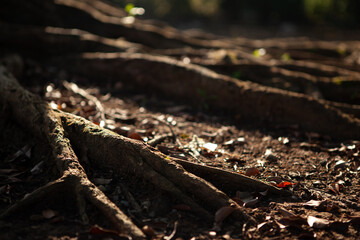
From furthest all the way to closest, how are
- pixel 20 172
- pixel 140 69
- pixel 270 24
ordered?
pixel 270 24, pixel 140 69, pixel 20 172

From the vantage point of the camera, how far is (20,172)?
8.91ft

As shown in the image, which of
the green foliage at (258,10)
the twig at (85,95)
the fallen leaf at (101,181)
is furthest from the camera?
the green foliage at (258,10)

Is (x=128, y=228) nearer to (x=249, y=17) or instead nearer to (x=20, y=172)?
(x=20, y=172)

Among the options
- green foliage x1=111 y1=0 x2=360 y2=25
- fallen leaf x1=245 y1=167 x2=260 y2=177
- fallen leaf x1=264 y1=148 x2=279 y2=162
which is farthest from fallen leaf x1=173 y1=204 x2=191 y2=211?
green foliage x1=111 y1=0 x2=360 y2=25

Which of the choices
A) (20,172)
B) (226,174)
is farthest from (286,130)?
(20,172)

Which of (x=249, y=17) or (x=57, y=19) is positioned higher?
(x=249, y=17)

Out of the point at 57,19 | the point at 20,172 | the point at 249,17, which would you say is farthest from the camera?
the point at 249,17

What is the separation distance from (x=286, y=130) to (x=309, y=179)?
109 cm

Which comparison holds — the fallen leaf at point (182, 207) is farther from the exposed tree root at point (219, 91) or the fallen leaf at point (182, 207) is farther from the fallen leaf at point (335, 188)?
the exposed tree root at point (219, 91)

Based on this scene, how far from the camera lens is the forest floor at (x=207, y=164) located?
2158 millimetres

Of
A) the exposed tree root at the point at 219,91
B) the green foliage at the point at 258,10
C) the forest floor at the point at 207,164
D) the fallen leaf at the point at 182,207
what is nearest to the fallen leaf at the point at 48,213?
the forest floor at the point at 207,164

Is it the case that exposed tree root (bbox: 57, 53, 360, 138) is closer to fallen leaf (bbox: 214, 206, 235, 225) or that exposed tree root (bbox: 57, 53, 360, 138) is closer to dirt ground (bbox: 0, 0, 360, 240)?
dirt ground (bbox: 0, 0, 360, 240)

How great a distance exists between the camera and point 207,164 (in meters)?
2.89

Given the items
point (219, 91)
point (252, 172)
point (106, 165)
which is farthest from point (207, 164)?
point (219, 91)
